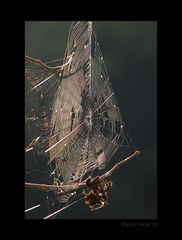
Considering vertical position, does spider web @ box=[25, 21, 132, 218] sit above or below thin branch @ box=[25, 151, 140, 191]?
above

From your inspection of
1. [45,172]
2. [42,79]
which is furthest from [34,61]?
[45,172]

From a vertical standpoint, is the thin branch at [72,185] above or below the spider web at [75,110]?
below

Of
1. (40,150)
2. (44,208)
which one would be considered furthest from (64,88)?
(44,208)

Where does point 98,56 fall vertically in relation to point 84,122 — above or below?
above

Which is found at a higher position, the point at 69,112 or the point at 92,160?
the point at 69,112

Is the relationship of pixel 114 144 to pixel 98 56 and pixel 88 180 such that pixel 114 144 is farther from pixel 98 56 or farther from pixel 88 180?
pixel 98 56

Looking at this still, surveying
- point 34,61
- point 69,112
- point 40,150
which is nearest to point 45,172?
point 40,150

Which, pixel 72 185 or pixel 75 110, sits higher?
pixel 75 110
